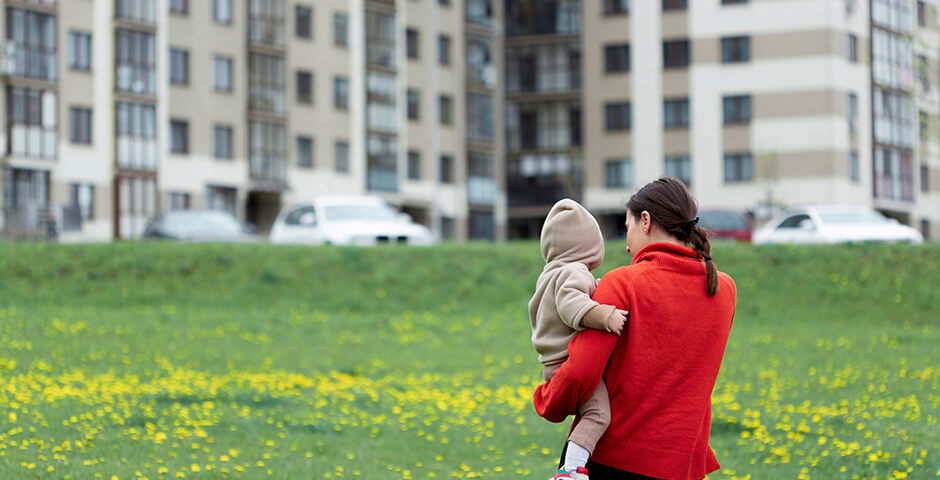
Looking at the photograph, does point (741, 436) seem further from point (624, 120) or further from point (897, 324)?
point (624, 120)

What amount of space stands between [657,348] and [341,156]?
58.1 meters

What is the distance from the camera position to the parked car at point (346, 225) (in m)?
31.5

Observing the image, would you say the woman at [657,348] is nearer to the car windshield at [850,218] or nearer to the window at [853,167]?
the car windshield at [850,218]

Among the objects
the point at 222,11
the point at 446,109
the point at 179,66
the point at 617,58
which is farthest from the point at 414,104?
the point at 179,66

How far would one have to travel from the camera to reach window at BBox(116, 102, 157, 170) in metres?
52.8

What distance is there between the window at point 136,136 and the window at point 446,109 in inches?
694

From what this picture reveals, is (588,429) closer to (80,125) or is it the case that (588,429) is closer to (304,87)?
(80,125)

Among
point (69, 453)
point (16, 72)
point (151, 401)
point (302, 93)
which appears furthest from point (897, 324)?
point (302, 93)

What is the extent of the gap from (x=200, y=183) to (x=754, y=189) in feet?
88.2

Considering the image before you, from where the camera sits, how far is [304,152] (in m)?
60.3

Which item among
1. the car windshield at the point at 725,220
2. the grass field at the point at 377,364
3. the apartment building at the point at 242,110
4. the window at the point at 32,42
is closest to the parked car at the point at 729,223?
the car windshield at the point at 725,220

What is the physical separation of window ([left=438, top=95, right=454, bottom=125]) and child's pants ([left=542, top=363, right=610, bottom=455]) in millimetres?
62796

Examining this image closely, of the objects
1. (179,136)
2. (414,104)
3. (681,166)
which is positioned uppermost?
(414,104)

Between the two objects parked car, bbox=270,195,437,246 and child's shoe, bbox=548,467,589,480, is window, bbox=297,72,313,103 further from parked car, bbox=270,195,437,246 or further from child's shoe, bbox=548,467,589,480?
child's shoe, bbox=548,467,589,480
